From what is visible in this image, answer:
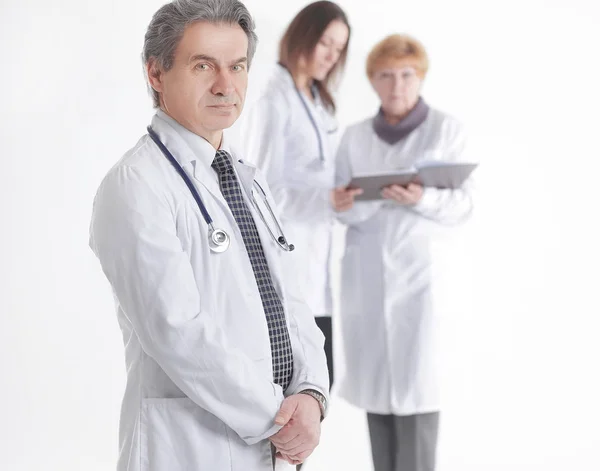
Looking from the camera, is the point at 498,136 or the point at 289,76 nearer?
the point at 289,76

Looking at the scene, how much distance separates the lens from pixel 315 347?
1.47m

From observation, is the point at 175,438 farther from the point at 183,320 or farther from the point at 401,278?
the point at 401,278

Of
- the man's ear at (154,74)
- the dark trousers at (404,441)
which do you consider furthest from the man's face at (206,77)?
the dark trousers at (404,441)

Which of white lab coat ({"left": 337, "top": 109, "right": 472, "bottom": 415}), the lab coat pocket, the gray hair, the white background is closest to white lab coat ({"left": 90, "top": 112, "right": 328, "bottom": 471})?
the lab coat pocket

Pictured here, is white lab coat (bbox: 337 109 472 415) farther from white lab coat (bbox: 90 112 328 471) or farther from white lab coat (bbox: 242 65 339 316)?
white lab coat (bbox: 90 112 328 471)

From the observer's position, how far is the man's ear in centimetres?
139

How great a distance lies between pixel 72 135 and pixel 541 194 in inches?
78.9

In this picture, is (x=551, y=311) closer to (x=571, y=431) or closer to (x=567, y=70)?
(x=571, y=431)

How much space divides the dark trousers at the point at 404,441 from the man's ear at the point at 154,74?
59.2 inches

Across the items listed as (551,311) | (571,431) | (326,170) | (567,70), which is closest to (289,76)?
(326,170)

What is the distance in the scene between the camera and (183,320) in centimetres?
122

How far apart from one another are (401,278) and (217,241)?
1269 millimetres

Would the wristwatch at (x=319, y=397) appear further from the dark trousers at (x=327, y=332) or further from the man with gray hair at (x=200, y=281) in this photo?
the dark trousers at (x=327, y=332)

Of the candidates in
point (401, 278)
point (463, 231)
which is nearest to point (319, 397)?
point (401, 278)
